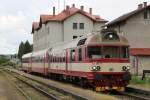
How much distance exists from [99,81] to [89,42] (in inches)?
78.2

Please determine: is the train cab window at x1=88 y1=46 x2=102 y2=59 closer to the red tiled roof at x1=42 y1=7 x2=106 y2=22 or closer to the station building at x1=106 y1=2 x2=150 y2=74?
the station building at x1=106 y1=2 x2=150 y2=74

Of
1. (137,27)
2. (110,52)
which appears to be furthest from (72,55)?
(137,27)

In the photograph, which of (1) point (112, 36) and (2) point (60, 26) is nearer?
(1) point (112, 36)

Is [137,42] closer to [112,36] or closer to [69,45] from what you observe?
[69,45]

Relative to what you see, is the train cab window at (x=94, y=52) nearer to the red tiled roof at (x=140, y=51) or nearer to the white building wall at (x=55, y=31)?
the red tiled roof at (x=140, y=51)

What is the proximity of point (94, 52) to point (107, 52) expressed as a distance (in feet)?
2.28

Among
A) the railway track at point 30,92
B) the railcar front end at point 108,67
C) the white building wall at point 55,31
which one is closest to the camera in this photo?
the railway track at point 30,92

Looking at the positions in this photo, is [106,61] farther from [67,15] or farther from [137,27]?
[67,15]

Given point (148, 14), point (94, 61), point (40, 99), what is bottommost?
point (40, 99)

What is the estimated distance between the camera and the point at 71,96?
21.3 metres

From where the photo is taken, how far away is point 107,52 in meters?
23.8

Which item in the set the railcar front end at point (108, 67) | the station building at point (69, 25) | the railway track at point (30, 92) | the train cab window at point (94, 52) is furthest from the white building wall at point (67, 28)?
the train cab window at point (94, 52)

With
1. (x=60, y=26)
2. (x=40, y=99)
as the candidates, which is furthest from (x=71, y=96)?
(x=60, y=26)

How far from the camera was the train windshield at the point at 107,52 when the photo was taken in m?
23.5
